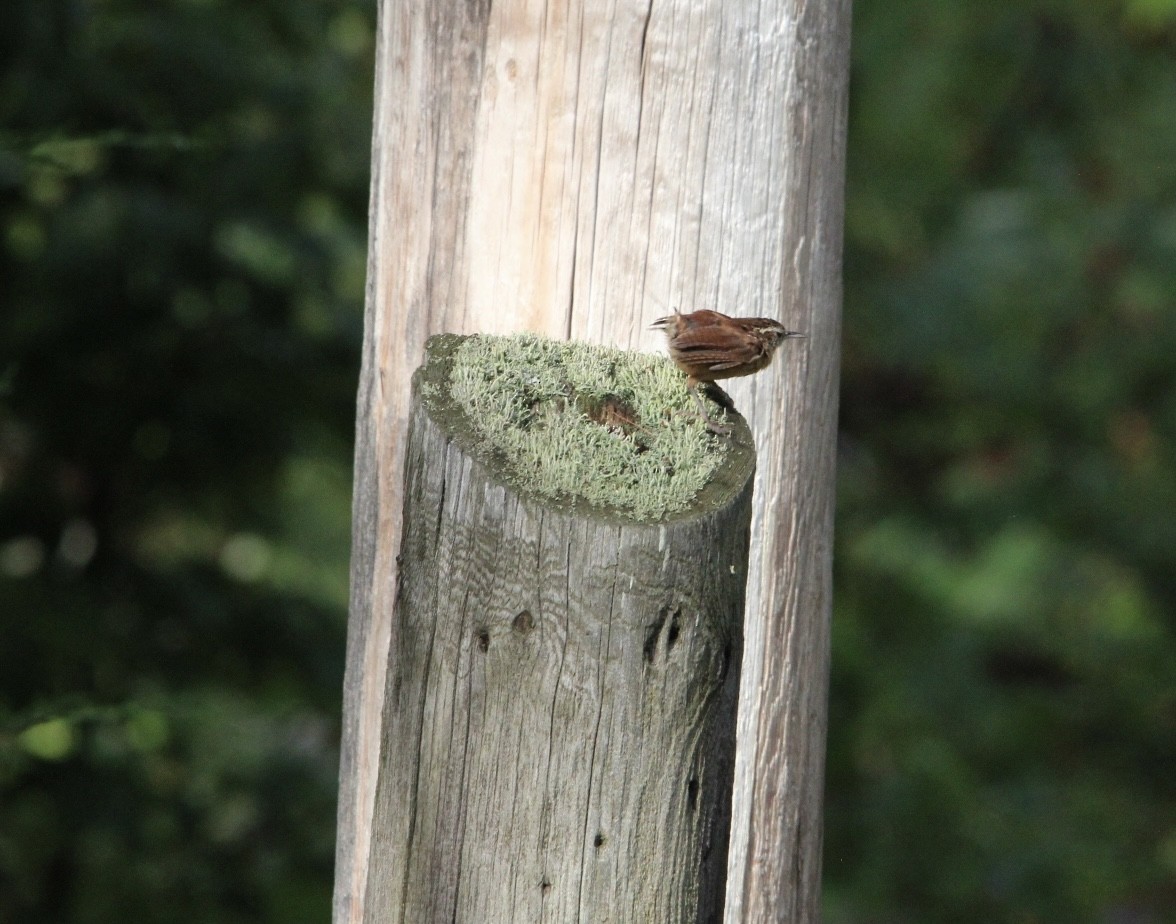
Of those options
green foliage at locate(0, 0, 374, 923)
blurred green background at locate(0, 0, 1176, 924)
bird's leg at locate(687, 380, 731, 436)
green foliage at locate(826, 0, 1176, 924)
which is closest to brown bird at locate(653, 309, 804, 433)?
bird's leg at locate(687, 380, 731, 436)

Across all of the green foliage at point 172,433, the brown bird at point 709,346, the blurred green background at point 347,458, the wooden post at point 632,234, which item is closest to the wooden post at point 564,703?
the brown bird at point 709,346

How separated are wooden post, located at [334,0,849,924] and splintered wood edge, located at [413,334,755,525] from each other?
28 cm

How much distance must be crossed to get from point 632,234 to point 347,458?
111 inches

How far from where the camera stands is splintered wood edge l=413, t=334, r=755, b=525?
1.31 metres

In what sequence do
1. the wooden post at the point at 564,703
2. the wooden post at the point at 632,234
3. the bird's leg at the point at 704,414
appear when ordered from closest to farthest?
the wooden post at the point at 564,703 < the bird's leg at the point at 704,414 < the wooden post at the point at 632,234

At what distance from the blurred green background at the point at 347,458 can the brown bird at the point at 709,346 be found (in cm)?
136

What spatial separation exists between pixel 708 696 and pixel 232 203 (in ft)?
9.77

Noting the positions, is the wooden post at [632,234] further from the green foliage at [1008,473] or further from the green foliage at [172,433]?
the green foliage at [1008,473]

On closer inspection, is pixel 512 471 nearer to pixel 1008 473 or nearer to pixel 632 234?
pixel 632 234

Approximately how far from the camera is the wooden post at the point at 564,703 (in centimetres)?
127

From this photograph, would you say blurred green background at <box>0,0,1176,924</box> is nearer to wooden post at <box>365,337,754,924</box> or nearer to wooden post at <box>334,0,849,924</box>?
wooden post at <box>334,0,849,924</box>

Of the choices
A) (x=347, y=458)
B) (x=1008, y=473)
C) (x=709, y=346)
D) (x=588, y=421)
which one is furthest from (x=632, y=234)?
(x=1008, y=473)

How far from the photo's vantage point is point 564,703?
1277 mm

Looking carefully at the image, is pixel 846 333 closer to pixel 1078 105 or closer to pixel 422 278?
pixel 1078 105
